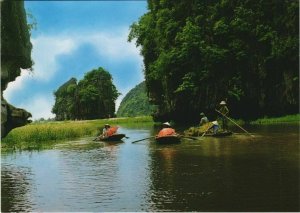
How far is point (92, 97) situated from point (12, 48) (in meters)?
77.1

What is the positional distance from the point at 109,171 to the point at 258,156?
5738 mm

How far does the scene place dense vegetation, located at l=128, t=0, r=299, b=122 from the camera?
1652 inches

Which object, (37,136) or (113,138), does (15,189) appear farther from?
(37,136)

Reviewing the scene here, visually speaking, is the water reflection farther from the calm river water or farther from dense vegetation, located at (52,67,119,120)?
dense vegetation, located at (52,67,119,120)

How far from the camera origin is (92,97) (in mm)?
89500

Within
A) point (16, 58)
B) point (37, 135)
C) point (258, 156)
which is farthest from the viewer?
point (37, 135)

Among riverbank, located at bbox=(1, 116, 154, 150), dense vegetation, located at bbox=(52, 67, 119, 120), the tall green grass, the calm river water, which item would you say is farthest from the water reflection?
dense vegetation, located at bbox=(52, 67, 119, 120)

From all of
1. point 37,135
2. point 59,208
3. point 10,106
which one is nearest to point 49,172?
point 10,106

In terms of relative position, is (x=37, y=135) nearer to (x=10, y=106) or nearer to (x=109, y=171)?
(x=109, y=171)

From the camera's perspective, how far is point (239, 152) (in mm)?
19000

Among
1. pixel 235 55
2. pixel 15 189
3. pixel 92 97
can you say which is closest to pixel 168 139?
pixel 15 189

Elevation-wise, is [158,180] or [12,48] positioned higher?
[12,48]

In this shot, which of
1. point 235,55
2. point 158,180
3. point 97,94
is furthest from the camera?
point 97,94

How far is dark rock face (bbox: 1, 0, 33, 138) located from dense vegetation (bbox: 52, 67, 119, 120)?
76.3 m
